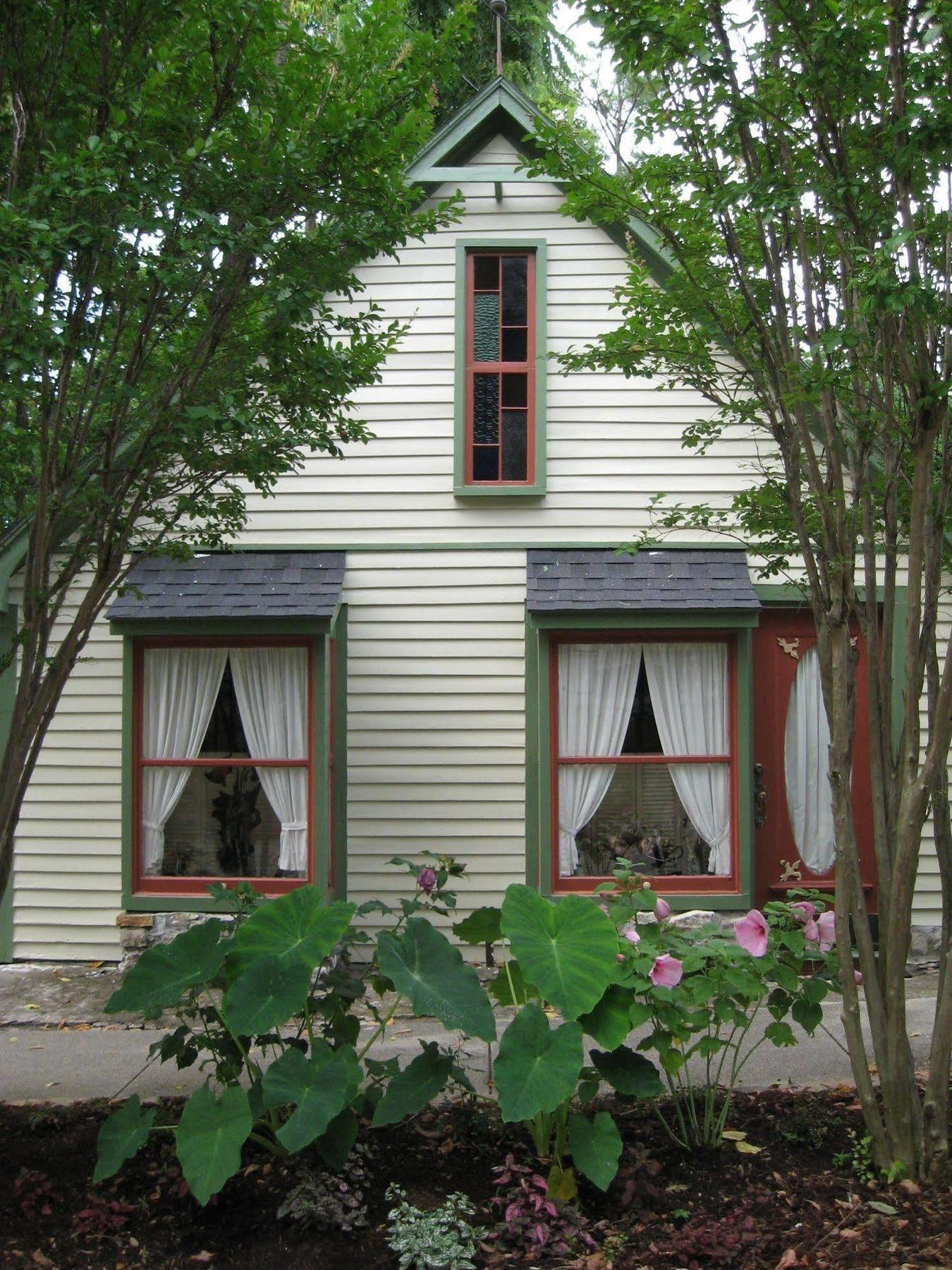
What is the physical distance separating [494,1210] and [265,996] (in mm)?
1135

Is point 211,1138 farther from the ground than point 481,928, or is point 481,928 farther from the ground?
point 481,928

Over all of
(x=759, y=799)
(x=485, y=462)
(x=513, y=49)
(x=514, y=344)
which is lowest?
(x=759, y=799)

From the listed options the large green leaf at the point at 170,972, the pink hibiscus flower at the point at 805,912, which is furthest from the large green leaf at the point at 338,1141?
the pink hibiscus flower at the point at 805,912

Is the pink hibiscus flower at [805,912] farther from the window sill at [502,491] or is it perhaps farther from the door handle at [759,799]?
the window sill at [502,491]

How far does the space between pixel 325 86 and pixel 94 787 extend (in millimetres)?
5274

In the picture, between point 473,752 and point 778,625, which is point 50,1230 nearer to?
point 473,752

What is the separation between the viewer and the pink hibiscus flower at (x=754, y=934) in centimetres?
437

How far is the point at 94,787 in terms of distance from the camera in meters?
8.33

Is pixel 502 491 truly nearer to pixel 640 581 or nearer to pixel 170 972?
pixel 640 581

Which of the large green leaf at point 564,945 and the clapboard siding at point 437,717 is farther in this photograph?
the clapboard siding at point 437,717

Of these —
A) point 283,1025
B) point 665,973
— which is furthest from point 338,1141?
point 665,973

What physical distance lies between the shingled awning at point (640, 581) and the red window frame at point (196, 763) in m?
1.71

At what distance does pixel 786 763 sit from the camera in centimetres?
829

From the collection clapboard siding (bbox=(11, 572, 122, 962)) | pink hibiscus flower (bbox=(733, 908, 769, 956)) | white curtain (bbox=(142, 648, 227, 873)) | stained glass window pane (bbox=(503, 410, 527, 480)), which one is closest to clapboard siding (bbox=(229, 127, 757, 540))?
stained glass window pane (bbox=(503, 410, 527, 480))
